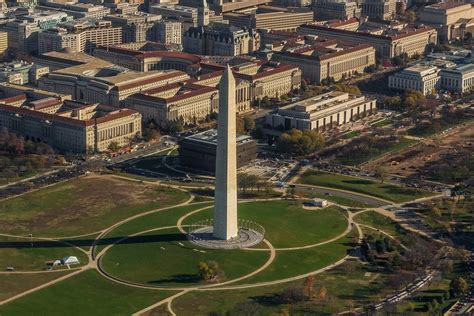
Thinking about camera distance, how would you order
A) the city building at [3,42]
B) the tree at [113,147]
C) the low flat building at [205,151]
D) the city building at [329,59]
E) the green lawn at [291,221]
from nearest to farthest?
the green lawn at [291,221] → the low flat building at [205,151] → the tree at [113,147] → the city building at [329,59] → the city building at [3,42]

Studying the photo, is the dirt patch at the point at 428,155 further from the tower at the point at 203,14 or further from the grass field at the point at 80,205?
the tower at the point at 203,14

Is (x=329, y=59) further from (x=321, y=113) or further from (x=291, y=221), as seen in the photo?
(x=291, y=221)

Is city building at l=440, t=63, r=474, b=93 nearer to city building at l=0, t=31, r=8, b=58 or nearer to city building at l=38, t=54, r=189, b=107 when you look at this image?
city building at l=38, t=54, r=189, b=107

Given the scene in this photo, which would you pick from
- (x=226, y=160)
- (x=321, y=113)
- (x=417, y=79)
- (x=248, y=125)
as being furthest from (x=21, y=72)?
(x=226, y=160)

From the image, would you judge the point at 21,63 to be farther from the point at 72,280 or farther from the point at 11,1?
the point at 72,280

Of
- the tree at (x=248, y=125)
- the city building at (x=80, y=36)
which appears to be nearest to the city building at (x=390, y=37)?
the city building at (x=80, y=36)

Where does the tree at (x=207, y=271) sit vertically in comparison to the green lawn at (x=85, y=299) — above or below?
above

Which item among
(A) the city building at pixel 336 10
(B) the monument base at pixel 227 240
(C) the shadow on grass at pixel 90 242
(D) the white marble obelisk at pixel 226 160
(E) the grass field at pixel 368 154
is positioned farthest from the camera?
(A) the city building at pixel 336 10
